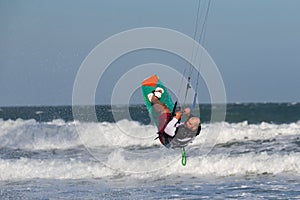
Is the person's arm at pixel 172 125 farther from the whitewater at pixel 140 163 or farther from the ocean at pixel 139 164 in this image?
the whitewater at pixel 140 163

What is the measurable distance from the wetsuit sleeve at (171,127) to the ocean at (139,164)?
193cm

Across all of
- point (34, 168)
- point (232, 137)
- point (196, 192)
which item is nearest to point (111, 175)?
point (34, 168)

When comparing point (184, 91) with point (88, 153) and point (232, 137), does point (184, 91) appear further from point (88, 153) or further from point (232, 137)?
Result: point (232, 137)

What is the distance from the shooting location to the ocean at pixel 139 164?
15547mm

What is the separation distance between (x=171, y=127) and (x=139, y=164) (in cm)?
868

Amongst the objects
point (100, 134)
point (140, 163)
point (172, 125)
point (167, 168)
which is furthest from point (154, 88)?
point (100, 134)

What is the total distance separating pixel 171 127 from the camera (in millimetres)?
12055

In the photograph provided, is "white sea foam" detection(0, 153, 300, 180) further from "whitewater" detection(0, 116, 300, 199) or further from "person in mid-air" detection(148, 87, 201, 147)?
"person in mid-air" detection(148, 87, 201, 147)

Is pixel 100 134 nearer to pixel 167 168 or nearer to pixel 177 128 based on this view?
pixel 167 168

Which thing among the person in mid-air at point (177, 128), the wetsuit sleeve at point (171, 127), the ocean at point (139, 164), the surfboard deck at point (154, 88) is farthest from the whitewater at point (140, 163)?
the wetsuit sleeve at point (171, 127)

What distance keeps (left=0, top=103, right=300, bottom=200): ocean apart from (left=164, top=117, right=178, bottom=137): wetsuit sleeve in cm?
193

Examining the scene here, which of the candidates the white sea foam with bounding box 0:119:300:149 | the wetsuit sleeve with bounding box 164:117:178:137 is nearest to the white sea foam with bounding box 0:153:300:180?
the white sea foam with bounding box 0:119:300:149

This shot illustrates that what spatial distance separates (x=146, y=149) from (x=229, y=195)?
10034 millimetres

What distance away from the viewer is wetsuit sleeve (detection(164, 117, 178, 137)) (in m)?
12.0
